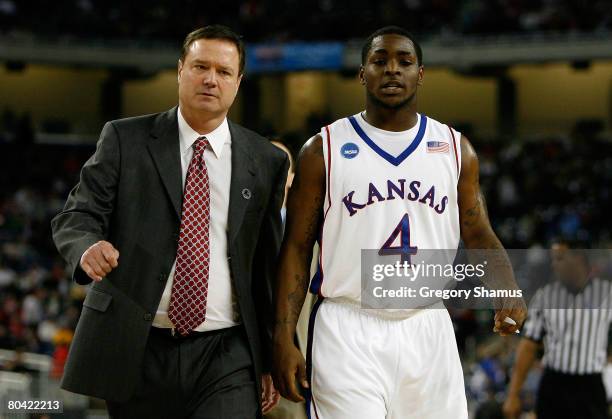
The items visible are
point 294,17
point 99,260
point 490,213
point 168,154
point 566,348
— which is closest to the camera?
point 99,260

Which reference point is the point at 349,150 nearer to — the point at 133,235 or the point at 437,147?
the point at 437,147

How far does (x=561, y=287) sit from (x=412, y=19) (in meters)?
17.8

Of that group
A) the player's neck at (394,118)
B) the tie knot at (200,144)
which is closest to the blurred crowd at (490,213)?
the player's neck at (394,118)

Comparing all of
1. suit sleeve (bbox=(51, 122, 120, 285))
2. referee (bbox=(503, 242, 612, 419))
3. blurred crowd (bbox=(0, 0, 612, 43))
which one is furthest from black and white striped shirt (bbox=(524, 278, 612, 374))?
blurred crowd (bbox=(0, 0, 612, 43))

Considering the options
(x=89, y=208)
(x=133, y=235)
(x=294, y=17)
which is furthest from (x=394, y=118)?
(x=294, y=17)

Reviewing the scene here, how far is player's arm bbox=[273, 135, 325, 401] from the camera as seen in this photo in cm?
364

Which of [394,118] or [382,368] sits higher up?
[394,118]

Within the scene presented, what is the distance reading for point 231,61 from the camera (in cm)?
365

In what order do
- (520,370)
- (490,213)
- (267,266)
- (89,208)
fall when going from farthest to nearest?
(490,213) < (520,370) < (267,266) < (89,208)

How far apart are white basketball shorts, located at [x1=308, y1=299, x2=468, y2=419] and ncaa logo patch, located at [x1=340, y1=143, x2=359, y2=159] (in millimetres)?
545

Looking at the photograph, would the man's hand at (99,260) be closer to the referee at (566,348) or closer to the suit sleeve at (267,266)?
the suit sleeve at (267,266)

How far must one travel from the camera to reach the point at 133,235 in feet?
11.5

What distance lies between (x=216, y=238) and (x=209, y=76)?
578 mm

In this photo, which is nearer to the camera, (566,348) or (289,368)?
(289,368)
